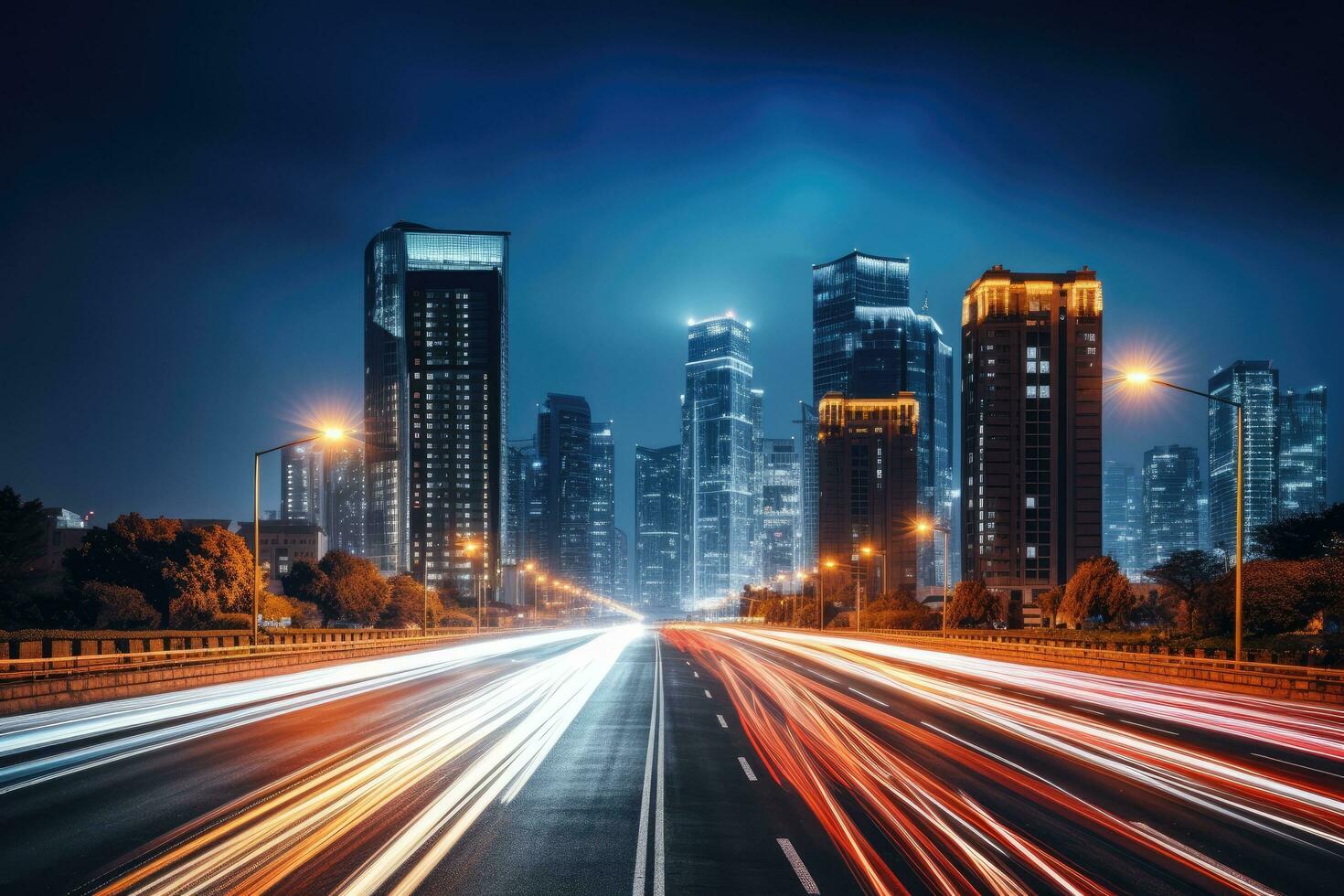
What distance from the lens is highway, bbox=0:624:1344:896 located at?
A: 9.84 metres

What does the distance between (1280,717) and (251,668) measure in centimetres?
3199

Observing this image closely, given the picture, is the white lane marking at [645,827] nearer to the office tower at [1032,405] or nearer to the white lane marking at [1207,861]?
the white lane marking at [1207,861]

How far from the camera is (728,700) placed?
2791cm

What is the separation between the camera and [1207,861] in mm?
10484

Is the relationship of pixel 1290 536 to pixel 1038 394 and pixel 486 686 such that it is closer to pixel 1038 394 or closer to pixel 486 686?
pixel 486 686

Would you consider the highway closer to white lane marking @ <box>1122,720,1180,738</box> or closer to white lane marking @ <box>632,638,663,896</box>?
white lane marking @ <box>632,638,663,896</box>

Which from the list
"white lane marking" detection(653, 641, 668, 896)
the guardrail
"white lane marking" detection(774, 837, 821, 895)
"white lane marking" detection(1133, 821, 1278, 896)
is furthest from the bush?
"white lane marking" detection(1133, 821, 1278, 896)

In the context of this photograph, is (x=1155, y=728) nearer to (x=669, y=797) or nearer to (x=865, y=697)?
(x=865, y=697)

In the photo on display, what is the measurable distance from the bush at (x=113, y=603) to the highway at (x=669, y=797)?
42.9 m

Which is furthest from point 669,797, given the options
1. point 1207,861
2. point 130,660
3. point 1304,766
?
point 130,660

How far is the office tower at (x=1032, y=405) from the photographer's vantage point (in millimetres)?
172500

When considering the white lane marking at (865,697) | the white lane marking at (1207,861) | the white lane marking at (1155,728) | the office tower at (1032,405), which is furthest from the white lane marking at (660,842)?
the office tower at (1032,405)

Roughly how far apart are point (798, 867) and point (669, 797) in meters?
3.97

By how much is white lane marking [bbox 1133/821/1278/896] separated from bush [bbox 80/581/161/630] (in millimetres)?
66488
